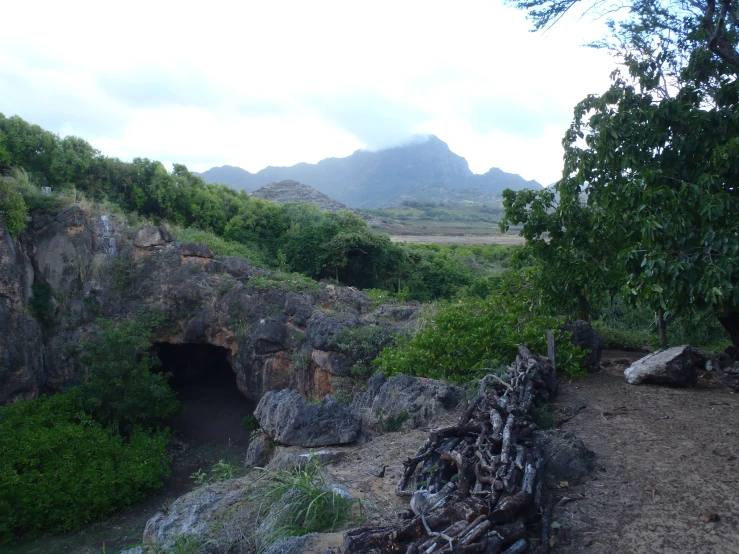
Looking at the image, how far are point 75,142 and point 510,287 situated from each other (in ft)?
56.0

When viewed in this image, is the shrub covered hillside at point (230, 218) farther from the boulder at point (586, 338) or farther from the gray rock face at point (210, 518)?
the gray rock face at point (210, 518)

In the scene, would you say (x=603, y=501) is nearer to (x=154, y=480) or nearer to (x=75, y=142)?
(x=154, y=480)

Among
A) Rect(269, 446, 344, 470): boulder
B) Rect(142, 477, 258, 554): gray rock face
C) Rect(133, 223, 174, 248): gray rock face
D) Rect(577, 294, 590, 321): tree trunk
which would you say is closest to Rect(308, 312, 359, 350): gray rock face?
Rect(577, 294, 590, 321): tree trunk

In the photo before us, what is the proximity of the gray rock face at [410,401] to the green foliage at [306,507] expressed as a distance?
239 cm

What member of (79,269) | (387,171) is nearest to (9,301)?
(79,269)

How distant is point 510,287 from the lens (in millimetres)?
9766

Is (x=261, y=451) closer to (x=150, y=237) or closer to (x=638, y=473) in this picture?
(x=638, y=473)

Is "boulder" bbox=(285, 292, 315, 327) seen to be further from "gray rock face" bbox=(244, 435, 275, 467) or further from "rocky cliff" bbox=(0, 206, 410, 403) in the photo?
"gray rock face" bbox=(244, 435, 275, 467)

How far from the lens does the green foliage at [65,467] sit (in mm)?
10031

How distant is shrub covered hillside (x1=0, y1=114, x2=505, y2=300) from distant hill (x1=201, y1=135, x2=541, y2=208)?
79.9 m

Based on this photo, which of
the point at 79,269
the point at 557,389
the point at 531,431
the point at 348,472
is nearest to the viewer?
the point at 531,431

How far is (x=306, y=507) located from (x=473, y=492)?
3.81 ft

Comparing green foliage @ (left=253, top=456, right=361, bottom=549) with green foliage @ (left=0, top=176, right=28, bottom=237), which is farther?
green foliage @ (left=0, top=176, right=28, bottom=237)

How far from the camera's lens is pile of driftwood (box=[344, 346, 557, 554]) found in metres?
3.07
